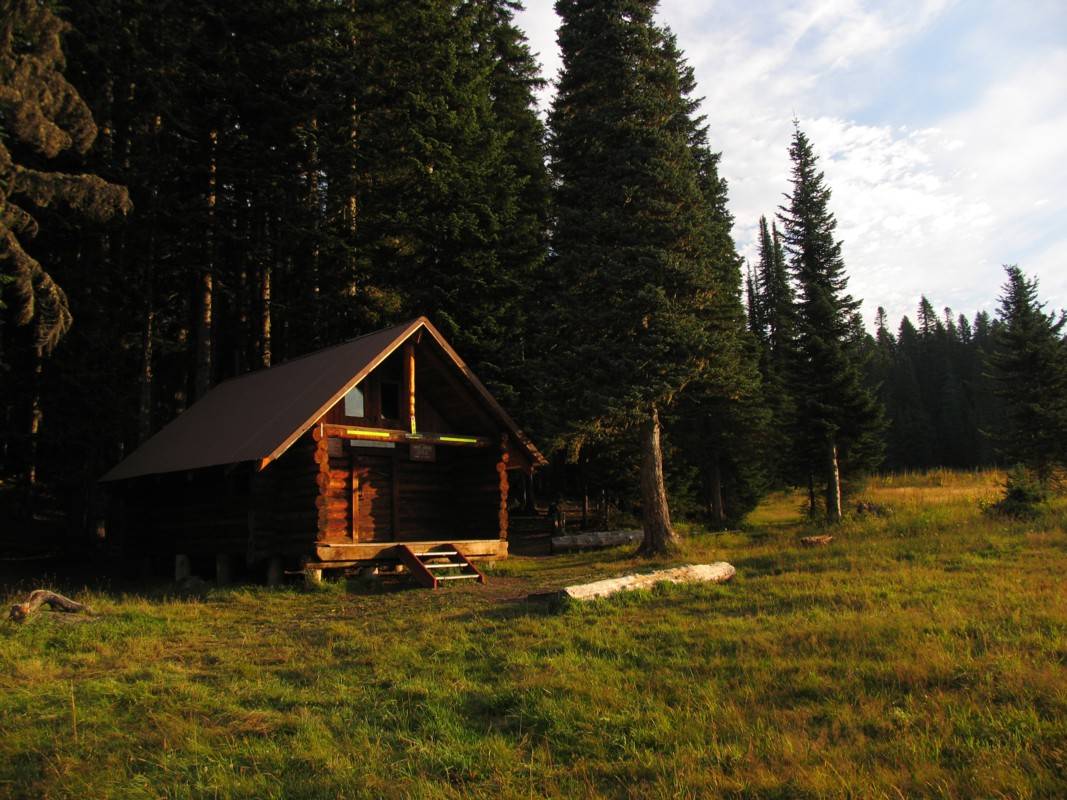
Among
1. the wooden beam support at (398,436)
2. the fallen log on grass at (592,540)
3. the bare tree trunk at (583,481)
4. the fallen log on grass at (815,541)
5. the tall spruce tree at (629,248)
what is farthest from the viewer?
the bare tree trunk at (583,481)

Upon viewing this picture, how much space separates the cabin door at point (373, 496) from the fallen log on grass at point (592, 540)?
6528 millimetres

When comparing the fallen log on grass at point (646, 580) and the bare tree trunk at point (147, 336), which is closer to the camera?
the fallen log on grass at point (646, 580)

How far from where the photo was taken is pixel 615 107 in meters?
20.3

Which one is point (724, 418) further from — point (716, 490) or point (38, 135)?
point (38, 135)

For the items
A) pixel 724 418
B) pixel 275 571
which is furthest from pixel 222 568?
pixel 724 418

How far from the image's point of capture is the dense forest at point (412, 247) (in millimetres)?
19625

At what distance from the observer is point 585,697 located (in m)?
6.32

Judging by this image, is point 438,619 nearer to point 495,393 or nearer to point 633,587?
point 633,587

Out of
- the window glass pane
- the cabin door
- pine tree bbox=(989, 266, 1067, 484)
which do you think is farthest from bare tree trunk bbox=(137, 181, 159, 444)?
pine tree bbox=(989, 266, 1067, 484)

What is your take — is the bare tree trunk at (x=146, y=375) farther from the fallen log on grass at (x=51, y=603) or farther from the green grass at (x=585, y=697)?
the green grass at (x=585, y=697)

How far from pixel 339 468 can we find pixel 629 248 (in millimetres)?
9771

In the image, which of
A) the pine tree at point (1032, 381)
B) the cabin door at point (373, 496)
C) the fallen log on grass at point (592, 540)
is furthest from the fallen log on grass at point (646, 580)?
the pine tree at point (1032, 381)

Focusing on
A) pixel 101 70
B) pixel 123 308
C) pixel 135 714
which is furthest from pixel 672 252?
pixel 101 70

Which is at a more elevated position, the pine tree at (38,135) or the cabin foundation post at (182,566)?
the pine tree at (38,135)
